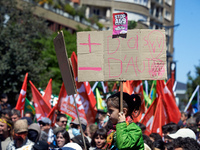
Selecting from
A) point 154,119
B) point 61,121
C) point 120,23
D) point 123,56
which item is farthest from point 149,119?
point 120,23

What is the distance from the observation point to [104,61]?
4.30 meters

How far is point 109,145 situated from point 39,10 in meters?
31.8

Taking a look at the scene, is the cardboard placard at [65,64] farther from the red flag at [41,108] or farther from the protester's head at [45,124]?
the red flag at [41,108]

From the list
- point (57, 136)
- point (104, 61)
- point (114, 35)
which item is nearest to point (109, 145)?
point (104, 61)

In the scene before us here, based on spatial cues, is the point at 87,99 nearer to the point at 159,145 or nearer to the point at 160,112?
the point at 160,112

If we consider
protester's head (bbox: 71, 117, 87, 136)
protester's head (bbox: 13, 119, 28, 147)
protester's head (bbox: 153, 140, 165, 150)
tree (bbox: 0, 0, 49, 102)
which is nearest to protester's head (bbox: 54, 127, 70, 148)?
protester's head (bbox: 13, 119, 28, 147)

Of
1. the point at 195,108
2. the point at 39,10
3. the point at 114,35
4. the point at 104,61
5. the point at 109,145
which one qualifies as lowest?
the point at 195,108

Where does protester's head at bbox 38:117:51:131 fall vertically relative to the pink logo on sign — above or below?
below

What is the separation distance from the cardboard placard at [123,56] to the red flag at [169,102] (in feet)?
19.2

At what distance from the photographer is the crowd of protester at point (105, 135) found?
3855mm

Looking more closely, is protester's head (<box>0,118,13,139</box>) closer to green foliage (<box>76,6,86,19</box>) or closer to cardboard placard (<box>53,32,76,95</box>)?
cardboard placard (<box>53,32,76,95</box>)

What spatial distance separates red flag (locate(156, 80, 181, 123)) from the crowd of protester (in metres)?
0.39

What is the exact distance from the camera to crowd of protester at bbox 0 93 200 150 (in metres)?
3.86

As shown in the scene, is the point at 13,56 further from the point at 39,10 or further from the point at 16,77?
the point at 39,10
